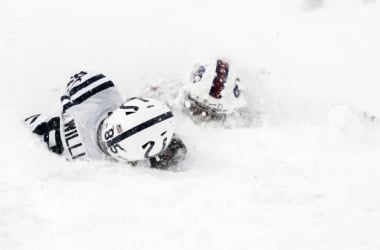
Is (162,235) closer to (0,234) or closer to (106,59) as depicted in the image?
(0,234)

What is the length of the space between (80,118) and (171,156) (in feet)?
2.69

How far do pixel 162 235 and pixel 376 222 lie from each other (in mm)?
1166

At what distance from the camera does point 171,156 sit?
14.6ft

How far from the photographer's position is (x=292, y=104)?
5.14 metres

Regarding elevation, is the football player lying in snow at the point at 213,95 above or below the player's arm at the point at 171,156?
above

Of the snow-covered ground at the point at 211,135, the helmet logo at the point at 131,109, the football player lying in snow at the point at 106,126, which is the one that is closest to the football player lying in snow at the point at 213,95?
the snow-covered ground at the point at 211,135

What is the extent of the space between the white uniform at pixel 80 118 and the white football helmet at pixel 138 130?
0.28 meters

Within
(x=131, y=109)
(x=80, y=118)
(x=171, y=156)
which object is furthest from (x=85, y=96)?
(x=171, y=156)

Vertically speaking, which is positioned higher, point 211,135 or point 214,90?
point 214,90

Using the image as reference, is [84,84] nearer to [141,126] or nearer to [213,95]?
[141,126]

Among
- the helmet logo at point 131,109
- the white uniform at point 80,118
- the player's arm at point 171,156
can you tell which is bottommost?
the player's arm at point 171,156

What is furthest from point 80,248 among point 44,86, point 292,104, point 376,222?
point 292,104

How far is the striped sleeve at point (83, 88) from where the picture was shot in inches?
170

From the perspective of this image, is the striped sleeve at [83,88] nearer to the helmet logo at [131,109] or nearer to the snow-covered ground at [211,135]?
the snow-covered ground at [211,135]
